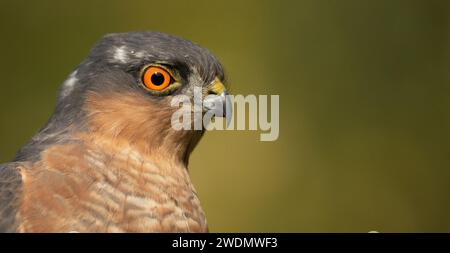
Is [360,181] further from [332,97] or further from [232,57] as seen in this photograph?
[232,57]

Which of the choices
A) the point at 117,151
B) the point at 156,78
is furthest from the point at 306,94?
the point at 117,151

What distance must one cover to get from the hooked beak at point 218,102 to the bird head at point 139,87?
0.02 meters

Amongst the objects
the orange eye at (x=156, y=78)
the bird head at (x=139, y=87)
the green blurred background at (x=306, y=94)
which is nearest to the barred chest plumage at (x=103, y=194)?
the bird head at (x=139, y=87)

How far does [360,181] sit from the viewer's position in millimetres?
5137

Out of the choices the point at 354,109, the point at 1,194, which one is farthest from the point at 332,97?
the point at 1,194

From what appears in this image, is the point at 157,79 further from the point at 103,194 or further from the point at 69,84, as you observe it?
the point at 103,194

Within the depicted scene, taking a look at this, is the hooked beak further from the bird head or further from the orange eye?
the orange eye

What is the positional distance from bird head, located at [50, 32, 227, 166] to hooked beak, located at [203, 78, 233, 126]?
0.7 inches

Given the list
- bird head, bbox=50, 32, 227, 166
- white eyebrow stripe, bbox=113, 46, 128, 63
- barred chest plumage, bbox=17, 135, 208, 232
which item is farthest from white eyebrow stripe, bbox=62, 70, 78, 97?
barred chest plumage, bbox=17, 135, 208, 232

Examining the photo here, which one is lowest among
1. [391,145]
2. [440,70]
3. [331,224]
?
[331,224]

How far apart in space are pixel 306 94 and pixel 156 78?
9.32ft

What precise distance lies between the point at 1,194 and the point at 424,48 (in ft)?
12.5

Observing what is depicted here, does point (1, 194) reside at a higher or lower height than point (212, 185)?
higher

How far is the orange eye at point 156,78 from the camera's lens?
7.77 ft
